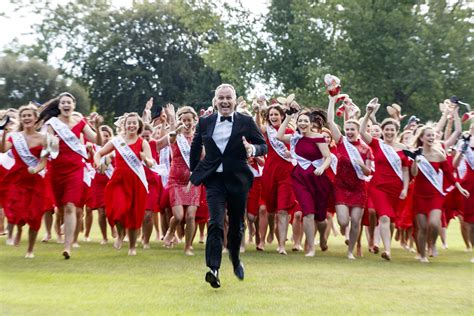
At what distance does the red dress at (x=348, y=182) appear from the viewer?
604 inches

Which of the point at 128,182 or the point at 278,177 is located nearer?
the point at 128,182

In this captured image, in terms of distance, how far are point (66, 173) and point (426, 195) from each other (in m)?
5.04

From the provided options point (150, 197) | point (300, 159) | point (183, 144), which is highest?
point (183, 144)

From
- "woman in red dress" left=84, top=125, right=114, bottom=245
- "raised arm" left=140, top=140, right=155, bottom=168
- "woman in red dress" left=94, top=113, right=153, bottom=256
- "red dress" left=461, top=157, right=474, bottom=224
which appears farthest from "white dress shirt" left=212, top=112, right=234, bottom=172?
"woman in red dress" left=84, top=125, right=114, bottom=245

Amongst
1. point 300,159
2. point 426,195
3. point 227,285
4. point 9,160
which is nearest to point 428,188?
point 426,195

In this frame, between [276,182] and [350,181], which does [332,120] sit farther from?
[276,182]

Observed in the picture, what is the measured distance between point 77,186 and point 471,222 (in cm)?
610

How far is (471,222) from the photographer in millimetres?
16312

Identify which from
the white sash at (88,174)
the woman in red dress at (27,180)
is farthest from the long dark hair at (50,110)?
the white sash at (88,174)

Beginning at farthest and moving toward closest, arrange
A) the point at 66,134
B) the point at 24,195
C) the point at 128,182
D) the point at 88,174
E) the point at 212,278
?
the point at 88,174
the point at 128,182
the point at 66,134
the point at 24,195
the point at 212,278

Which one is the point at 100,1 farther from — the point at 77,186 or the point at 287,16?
the point at 77,186

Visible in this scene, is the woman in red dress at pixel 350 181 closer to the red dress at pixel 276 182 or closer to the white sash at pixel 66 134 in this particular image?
the red dress at pixel 276 182

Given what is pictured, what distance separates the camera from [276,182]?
16250 mm

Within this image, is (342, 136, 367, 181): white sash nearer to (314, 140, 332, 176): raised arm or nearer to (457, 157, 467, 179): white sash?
(314, 140, 332, 176): raised arm
